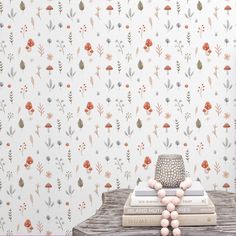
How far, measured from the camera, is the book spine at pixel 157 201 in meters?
1.61

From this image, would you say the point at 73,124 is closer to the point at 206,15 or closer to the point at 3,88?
the point at 3,88

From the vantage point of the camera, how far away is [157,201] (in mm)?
1626

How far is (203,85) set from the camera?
97.7 inches

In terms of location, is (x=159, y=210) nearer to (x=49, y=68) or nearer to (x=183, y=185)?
(x=183, y=185)

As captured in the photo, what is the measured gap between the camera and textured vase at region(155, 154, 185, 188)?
1.74 metres

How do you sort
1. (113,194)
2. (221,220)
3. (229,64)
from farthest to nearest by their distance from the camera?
1. (229,64)
2. (113,194)
3. (221,220)

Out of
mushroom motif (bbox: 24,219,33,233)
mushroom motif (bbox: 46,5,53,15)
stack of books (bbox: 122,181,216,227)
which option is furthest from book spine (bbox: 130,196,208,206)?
mushroom motif (bbox: 46,5,53,15)

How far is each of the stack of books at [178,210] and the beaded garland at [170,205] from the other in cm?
2

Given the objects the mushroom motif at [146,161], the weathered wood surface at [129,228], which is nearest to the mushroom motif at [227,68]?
the mushroom motif at [146,161]

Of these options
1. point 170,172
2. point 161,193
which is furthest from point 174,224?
point 170,172

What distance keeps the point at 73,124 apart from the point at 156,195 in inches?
39.3

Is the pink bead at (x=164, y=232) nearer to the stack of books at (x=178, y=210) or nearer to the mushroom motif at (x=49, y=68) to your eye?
the stack of books at (x=178, y=210)

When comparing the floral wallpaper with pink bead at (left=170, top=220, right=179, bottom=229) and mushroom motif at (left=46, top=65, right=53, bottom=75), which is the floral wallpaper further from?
pink bead at (left=170, top=220, right=179, bottom=229)

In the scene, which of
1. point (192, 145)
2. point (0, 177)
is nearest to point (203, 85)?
point (192, 145)
